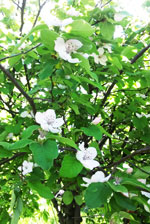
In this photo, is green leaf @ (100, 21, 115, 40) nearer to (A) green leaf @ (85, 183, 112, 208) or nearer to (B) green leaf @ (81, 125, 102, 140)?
(B) green leaf @ (81, 125, 102, 140)

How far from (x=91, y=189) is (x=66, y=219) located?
169cm

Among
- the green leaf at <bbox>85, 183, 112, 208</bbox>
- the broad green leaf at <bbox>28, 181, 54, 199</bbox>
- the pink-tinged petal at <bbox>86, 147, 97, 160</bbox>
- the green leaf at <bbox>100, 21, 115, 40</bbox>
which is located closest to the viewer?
the green leaf at <bbox>85, 183, 112, 208</bbox>

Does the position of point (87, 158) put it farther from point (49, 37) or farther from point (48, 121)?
point (49, 37)

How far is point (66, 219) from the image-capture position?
2.25 m

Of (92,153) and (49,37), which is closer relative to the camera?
(49,37)

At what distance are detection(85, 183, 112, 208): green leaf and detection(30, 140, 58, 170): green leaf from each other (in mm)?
151

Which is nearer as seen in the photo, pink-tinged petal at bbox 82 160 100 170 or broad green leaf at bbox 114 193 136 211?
broad green leaf at bbox 114 193 136 211

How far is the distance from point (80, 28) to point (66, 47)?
2.9 inches

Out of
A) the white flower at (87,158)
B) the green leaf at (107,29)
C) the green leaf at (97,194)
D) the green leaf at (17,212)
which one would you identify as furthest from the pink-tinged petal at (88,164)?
the green leaf at (107,29)

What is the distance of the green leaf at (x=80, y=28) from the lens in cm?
71

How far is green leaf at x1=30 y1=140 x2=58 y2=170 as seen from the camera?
2.28ft

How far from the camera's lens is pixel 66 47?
75 cm

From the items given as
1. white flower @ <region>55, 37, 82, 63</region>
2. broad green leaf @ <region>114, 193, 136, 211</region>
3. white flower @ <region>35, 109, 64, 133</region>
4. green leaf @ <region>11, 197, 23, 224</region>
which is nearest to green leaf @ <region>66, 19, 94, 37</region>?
white flower @ <region>55, 37, 82, 63</region>

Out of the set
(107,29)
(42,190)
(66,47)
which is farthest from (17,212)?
(107,29)
